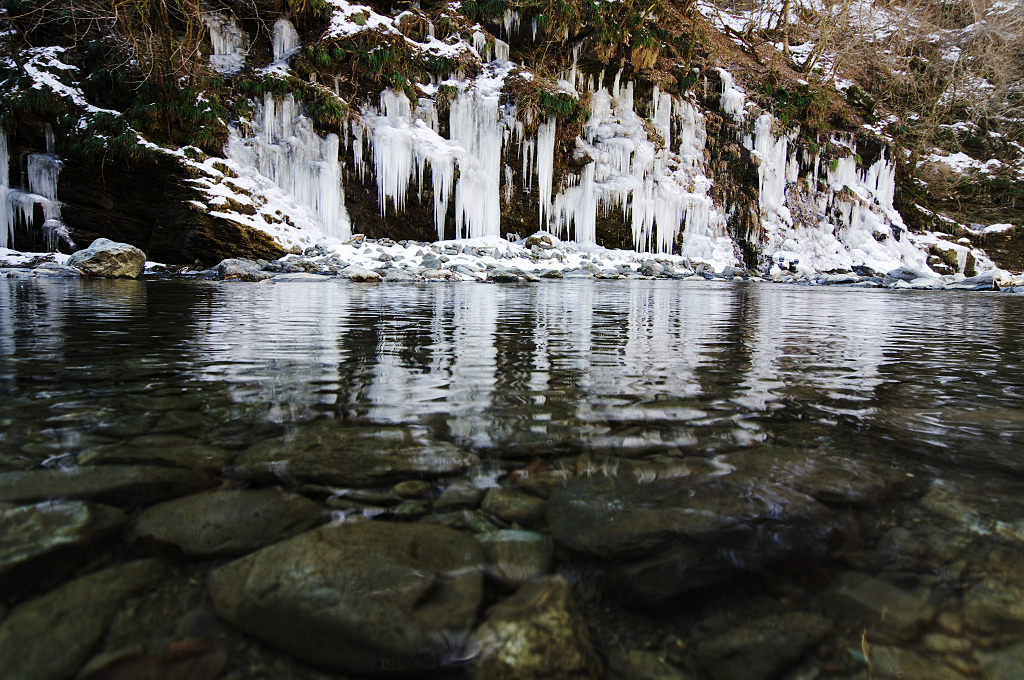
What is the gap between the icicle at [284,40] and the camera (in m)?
14.6

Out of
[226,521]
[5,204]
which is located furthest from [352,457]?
[5,204]

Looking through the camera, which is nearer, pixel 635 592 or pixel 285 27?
pixel 635 592

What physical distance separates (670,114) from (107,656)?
69.3 feet

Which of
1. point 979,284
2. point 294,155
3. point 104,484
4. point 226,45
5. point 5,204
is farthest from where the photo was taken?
point 226,45

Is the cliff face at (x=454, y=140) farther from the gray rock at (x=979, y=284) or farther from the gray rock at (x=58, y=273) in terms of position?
the gray rock at (x=979, y=284)

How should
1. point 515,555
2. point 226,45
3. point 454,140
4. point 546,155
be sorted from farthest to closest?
1. point 546,155
2. point 454,140
3. point 226,45
4. point 515,555

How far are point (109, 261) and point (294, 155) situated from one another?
594 cm

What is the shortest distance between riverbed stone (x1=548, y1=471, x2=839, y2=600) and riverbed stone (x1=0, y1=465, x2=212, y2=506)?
771mm

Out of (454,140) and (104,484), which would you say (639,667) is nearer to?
(104,484)

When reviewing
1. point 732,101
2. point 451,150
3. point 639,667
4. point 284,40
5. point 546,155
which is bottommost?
point 639,667

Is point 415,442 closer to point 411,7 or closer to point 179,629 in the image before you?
point 179,629

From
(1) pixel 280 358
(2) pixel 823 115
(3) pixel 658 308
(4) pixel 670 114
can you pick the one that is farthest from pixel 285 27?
(2) pixel 823 115

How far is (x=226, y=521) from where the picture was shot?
0.89m

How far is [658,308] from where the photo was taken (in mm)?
5684
